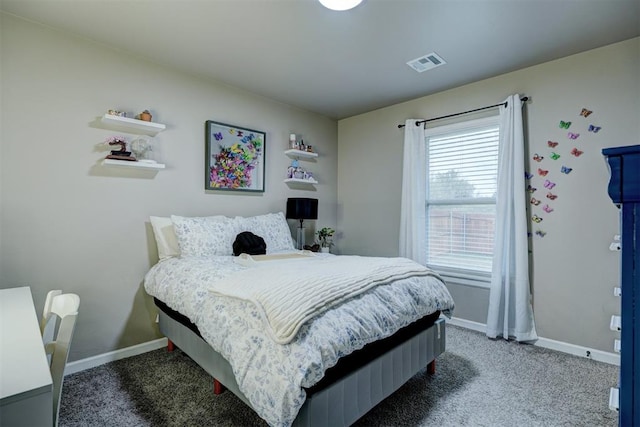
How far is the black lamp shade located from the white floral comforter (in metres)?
1.52

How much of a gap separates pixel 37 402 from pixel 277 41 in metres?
2.51

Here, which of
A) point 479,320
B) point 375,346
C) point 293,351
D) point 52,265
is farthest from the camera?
point 479,320

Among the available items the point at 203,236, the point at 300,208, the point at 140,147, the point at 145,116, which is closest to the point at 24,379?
the point at 203,236

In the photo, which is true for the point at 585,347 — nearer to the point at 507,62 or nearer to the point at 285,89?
the point at 507,62

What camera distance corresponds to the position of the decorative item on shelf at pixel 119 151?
246cm

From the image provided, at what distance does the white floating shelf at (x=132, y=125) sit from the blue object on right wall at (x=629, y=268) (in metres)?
2.87

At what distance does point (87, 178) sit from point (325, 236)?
2.55 meters

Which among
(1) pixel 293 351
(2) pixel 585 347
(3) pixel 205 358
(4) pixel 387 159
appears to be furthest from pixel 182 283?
(2) pixel 585 347

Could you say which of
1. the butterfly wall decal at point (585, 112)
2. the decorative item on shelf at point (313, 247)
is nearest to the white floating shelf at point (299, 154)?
the decorative item on shelf at point (313, 247)

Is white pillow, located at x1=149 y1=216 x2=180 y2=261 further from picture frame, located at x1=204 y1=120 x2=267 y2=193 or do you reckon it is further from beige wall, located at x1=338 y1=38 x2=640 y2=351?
beige wall, located at x1=338 y1=38 x2=640 y2=351

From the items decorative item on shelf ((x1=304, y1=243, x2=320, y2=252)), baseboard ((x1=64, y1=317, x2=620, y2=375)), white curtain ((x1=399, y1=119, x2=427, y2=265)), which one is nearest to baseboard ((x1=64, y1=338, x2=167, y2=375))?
baseboard ((x1=64, y1=317, x2=620, y2=375))

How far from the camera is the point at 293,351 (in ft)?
4.23

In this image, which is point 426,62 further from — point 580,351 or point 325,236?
point 580,351

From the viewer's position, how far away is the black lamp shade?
365cm
